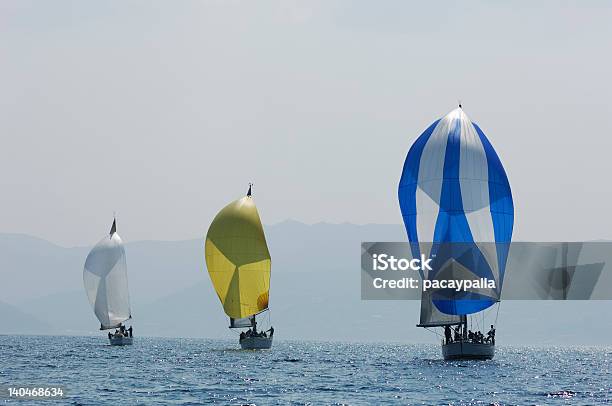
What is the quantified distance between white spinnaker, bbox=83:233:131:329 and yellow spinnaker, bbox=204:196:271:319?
27359 millimetres

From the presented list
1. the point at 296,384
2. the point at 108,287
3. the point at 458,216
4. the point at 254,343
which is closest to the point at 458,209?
the point at 458,216

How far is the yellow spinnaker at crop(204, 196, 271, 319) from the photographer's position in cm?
9181

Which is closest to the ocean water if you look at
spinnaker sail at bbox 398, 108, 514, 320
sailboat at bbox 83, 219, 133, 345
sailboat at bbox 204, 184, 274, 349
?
spinnaker sail at bbox 398, 108, 514, 320

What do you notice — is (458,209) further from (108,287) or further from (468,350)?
(108,287)

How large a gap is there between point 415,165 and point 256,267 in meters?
29.3

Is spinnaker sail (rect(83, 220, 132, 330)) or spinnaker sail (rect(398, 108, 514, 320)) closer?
spinnaker sail (rect(398, 108, 514, 320))

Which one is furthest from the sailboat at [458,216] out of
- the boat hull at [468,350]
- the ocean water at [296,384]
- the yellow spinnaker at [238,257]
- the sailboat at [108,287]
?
the sailboat at [108,287]

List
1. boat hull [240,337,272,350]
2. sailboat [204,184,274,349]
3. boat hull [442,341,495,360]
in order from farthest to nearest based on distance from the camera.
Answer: boat hull [240,337,272,350] → sailboat [204,184,274,349] → boat hull [442,341,495,360]

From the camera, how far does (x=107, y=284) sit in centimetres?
11744

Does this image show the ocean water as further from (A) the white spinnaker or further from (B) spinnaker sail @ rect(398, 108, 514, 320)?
(A) the white spinnaker

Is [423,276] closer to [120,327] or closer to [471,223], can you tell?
[471,223]

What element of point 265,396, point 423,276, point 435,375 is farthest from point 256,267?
point 265,396

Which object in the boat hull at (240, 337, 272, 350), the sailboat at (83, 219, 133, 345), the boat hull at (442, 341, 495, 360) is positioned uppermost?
the sailboat at (83, 219, 133, 345)

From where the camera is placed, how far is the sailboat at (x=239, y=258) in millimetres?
91812
